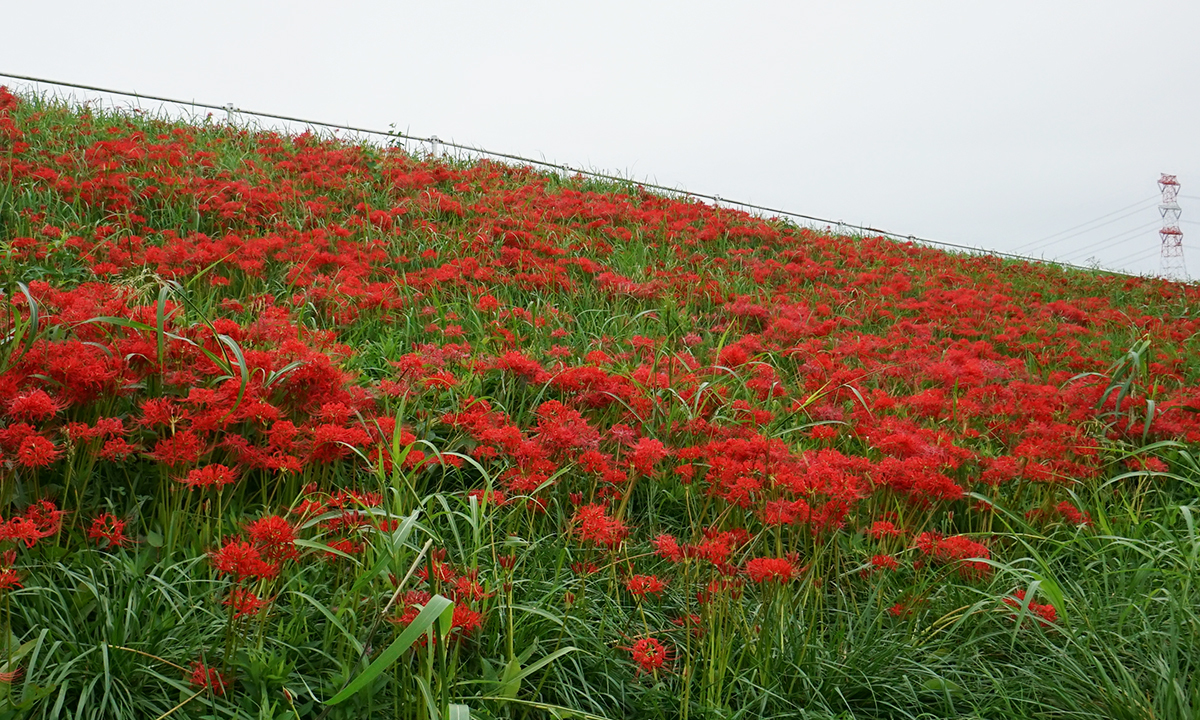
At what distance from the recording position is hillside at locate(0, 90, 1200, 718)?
218cm

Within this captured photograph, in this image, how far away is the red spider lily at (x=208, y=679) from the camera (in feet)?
6.38

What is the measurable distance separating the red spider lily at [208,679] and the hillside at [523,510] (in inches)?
1.0

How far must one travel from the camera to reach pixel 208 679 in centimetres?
191

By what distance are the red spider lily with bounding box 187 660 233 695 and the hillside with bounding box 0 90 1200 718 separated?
25 millimetres

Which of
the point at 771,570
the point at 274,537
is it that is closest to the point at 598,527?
the point at 771,570

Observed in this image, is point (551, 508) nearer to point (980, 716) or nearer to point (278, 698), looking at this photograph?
point (278, 698)

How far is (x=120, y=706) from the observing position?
2.01m

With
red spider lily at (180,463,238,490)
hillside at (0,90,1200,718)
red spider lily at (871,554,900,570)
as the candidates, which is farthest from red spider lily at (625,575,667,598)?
red spider lily at (180,463,238,490)

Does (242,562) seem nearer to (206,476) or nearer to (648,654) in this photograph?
(206,476)

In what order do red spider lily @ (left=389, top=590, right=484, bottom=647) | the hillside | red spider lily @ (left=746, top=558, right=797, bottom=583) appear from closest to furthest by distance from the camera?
red spider lily @ (left=389, top=590, right=484, bottom=647)
the hillside
red spider lily @ (left=746, top=558, right=797, bottom=583)

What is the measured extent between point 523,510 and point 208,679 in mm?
1290

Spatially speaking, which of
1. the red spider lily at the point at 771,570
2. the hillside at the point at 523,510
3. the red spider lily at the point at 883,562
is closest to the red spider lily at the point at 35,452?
the hillside at the point at 523,510

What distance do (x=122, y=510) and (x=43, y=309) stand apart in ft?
2.96

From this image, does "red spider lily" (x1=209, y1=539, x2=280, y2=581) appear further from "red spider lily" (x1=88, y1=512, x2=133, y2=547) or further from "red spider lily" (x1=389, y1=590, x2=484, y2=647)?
"red spider lily" (x1=88, y1=512, x2=133, y2=547)
